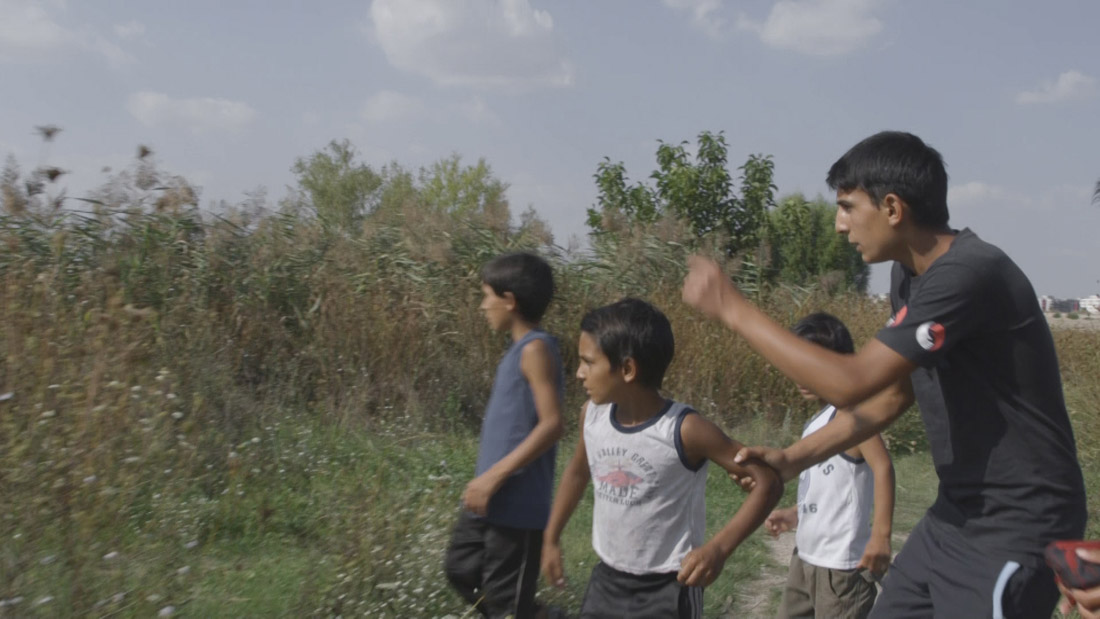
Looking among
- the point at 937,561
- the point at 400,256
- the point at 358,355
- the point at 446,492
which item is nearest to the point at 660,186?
the point at 400,256

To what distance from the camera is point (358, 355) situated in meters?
8.84

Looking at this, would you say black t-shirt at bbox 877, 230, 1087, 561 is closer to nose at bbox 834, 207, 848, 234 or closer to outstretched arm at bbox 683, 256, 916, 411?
outstretched arm at bbox 683, 256, 916, 411

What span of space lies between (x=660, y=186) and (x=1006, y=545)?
48.6 ft

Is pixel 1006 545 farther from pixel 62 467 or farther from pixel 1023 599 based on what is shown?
pixel 62 467

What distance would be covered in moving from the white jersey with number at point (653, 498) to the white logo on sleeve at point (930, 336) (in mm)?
838

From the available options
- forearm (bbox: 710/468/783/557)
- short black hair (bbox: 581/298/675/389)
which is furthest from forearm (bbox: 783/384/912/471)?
short black hair (bbox: 581/298/675/389)

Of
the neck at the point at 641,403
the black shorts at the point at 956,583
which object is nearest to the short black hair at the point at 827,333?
the neck at the point at 641,403

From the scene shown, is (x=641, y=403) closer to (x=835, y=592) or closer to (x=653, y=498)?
(x=653, y=498)

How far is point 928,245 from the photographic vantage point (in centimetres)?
249

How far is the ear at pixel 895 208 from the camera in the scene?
2469mm

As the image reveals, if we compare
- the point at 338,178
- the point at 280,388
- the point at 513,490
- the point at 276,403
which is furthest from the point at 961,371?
the point at 338,178

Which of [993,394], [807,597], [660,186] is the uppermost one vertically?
[660,186]

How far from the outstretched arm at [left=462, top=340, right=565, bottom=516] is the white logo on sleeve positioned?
1.49 m

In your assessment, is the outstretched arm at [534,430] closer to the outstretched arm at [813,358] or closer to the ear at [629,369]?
the ear at [629,369]
